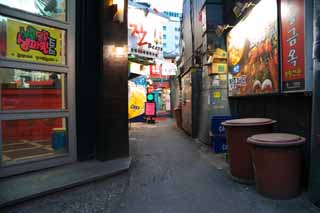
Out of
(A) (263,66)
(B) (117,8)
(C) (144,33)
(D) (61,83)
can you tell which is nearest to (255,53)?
(A) (263,66)

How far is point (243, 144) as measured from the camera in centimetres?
334

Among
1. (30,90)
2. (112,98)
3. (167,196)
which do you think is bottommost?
(167,196)

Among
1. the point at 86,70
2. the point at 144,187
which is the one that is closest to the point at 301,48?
the point at 144,187

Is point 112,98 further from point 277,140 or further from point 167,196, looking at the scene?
point 277,140

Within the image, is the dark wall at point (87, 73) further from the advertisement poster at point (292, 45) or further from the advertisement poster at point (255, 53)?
the advertisement poster at point (292, 45)

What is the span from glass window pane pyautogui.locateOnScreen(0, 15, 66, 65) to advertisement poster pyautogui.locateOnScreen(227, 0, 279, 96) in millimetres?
3458

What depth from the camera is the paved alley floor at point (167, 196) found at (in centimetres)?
264

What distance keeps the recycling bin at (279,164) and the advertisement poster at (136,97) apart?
31.7ft

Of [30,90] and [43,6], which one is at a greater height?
[43,6]

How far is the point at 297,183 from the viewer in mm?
2797

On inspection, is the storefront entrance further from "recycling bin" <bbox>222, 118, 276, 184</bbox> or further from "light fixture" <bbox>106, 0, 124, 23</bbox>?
"recycling bin" <bbox>222, 118, 276, 184</bbox>

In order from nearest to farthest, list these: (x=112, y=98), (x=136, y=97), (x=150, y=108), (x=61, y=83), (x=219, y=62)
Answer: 1. (x=61, y=83)
2. (x=112, y=98)
3. (x=219, y=62)
4. (x=136, y=97)
5. (x=150, y=108)

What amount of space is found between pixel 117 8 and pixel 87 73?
4.40ft

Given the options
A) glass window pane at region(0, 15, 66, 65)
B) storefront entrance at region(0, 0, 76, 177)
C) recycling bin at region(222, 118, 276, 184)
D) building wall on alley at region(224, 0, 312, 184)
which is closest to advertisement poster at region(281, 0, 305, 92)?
building wall on alley at region(224, 0, 312, 184)
